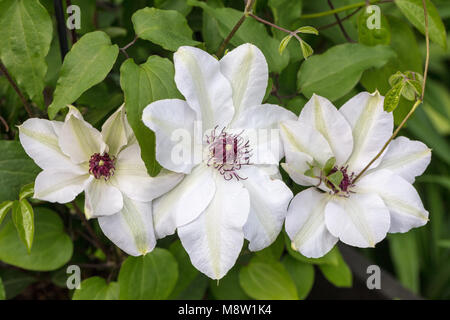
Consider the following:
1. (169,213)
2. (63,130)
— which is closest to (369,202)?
(169,213)

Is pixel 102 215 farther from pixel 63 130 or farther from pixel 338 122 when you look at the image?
pixel 338 122

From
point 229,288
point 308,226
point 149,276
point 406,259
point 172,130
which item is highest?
point 172,130

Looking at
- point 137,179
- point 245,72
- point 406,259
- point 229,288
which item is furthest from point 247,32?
point 406,259

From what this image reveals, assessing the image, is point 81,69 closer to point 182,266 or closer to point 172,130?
point 172,130

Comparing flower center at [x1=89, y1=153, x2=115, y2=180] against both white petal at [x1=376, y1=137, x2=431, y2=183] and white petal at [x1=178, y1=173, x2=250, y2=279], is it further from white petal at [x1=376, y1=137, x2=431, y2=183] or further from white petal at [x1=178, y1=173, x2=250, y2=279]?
white petal at [x1=376, y1=137, x2=431, y2=183]

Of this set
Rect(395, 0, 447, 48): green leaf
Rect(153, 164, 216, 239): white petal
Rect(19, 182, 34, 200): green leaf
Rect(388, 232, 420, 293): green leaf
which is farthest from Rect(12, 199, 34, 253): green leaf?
Rect(388, 232, 420, 293): green leaf

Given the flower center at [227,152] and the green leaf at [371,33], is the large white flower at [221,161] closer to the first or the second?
the flower center at [227,152]

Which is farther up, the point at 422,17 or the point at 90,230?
the point at 422,17

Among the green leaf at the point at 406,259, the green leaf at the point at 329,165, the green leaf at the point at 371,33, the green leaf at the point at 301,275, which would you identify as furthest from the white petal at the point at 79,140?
the green leaf at the point at 406,259
